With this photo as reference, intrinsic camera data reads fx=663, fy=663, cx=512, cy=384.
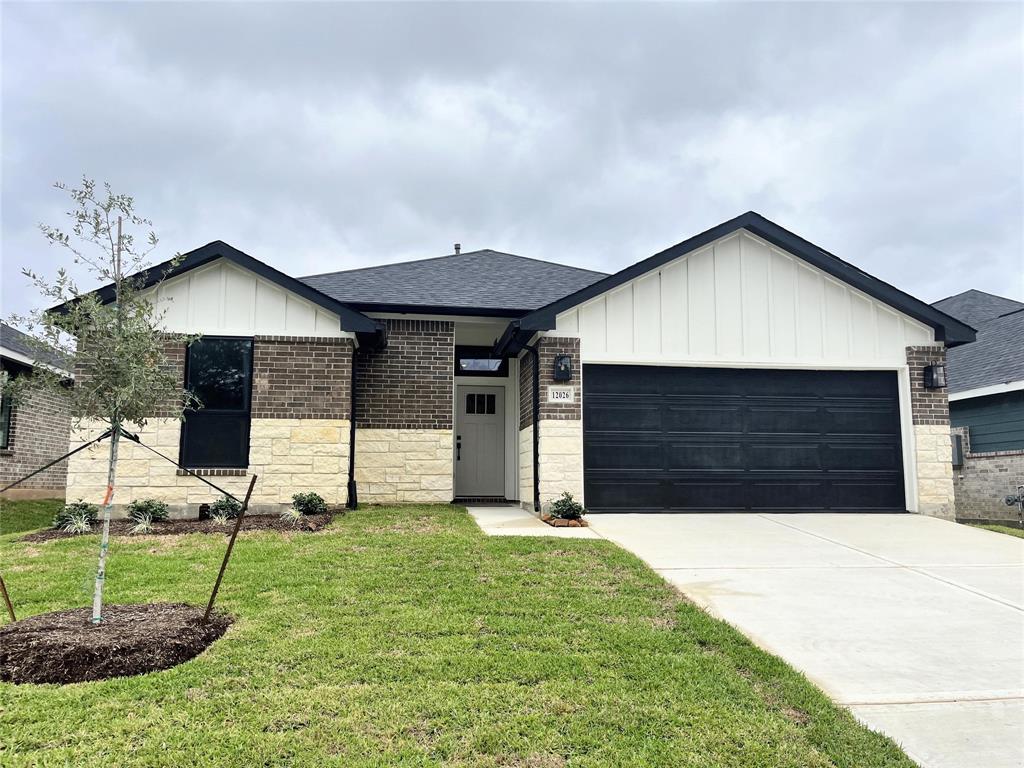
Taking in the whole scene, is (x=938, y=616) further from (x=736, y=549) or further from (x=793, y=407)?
(x=793, y=407)

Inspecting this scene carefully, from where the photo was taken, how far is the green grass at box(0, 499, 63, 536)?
1074cm

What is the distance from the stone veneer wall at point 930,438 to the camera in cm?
1042

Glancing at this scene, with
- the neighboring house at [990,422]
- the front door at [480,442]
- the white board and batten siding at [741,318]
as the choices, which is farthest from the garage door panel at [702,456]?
the neighboring house at [990,422]

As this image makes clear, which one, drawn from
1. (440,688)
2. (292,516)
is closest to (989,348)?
(292,516)

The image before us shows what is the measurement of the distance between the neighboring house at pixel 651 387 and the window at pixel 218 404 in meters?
0.02

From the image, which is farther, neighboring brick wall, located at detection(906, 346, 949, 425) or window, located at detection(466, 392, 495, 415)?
window, located at detection(466, 392, 495, 415)

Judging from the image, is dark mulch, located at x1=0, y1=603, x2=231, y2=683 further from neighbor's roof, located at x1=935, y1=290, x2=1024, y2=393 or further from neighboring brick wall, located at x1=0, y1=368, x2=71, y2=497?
neighbor's roof, located at x1=935, y1=290, x2=1024, y2=393

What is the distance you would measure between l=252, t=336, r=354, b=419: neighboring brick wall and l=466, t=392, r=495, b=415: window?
3225 millimetres

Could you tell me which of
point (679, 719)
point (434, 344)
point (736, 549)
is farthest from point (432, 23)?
point (679, 719)

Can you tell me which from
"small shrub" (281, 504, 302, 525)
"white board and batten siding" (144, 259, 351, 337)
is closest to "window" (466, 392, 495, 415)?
"white board and batten siding" (144, 259, 351, 337)

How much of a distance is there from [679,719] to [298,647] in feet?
7.53

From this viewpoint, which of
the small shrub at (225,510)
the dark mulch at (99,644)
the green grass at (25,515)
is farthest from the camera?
the green grass at (25,515)

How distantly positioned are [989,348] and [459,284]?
12529 millimetres

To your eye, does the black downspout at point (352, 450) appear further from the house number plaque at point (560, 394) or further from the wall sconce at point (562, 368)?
the wall sconce at point (562, 368)
